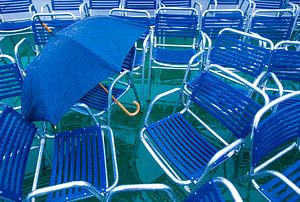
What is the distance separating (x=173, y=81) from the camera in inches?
147

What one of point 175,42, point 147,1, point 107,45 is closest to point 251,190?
point 107,45

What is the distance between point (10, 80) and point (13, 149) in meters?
0.88

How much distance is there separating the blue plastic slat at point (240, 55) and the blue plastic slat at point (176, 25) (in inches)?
25.7

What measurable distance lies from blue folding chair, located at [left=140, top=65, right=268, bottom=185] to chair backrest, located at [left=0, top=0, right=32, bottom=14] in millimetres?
3653

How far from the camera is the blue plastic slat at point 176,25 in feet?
10.7

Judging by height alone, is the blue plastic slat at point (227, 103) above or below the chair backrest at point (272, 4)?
below

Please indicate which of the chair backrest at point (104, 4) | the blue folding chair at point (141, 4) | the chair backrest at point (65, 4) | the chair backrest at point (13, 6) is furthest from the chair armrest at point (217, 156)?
the chair backrest at point (13, 6)

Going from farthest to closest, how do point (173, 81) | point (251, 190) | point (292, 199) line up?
point (173, 81) < point (251, 190) < point (292, 199)

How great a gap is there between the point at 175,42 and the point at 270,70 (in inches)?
95.8

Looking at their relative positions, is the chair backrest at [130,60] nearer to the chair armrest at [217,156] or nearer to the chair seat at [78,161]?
the chair seat at [78,161]

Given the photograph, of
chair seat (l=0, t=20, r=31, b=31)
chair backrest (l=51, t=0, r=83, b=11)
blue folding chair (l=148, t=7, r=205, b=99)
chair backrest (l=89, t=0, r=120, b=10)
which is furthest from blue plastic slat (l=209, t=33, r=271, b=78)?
chair seat (l=0, t=20, r=31, b=31)

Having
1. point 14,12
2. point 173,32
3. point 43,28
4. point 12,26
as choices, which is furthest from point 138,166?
point 14,12

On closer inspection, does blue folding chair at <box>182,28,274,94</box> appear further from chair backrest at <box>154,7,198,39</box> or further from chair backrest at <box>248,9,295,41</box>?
chair backrest at <box>248,9,295,41</box>

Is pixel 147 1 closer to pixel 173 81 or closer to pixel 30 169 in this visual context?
pixel 173 81
